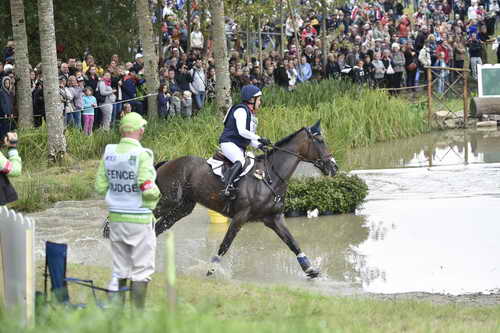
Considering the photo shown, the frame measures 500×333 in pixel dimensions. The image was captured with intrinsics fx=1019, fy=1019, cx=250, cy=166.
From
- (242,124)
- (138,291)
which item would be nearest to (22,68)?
(242,124)

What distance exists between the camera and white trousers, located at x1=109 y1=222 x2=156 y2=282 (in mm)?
9297

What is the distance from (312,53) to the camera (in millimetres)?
35750

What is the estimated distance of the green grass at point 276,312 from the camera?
6383mm

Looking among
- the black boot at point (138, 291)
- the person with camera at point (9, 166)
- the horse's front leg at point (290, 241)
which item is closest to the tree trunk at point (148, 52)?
the horse's front leg at point (290, 241)

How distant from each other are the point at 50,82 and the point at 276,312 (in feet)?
41.6

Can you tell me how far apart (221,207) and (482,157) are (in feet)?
43.5

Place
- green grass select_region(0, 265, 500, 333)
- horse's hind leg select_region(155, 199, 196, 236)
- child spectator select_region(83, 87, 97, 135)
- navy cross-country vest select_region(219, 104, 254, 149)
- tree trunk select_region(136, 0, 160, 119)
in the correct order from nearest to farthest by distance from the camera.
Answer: green grass select_region(0, 265, 500, 333) → navy cross-country vest select_region(219, 104, 254, 149) → horse's hind leg select_region(155, 199, 196, 236) → child spectator select_region(83, 87, 97, 135) → tree trunk select_region(136, 0, 160, 119)

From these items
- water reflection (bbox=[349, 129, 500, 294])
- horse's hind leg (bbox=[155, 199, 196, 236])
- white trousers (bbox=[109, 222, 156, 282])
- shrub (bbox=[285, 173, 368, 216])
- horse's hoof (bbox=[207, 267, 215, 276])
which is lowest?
water reflection (bbox=[349, 129, 500, 294])

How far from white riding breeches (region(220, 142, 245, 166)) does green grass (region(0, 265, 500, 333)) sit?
206 cm

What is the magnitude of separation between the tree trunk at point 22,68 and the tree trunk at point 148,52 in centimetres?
298

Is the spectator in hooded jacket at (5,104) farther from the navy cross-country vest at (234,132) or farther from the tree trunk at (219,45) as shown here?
the navy cross-country vest at (234,132)

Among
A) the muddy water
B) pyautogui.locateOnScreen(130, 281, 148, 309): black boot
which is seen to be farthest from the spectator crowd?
pyautogui.locateOnScreen(130, 281, 148, 309): black boot

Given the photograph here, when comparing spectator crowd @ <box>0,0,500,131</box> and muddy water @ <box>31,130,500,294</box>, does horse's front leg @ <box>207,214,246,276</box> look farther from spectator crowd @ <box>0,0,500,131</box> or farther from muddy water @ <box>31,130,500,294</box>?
spectator crowd @ <box>0,0,500,131</box>

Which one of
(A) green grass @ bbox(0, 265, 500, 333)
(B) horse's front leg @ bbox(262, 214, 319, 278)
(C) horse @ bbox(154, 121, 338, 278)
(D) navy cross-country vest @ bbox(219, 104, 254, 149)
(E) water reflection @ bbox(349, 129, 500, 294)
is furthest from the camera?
(D) navy cross-country vest @ bbox(219, 104, 254, 149)
